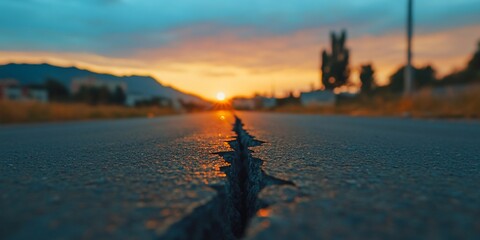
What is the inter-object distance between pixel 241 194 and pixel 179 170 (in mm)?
242

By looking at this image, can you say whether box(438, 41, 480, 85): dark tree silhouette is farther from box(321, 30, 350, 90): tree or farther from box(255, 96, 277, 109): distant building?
box(255, 96, 277, 109): distant building

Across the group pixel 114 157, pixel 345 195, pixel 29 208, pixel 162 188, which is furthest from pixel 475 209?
pixel 114 157

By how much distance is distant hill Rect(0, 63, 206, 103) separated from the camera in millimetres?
105006

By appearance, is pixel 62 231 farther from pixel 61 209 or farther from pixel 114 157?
pixel 114 157

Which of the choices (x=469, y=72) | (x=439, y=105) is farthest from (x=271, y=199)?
(x=469, y=72)

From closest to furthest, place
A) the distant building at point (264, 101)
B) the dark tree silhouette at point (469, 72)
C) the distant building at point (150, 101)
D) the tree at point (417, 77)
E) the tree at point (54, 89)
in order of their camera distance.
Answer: the dark tree silhouette at point (469, 72) → the tree at point (417, 77) → the tree at point (54, 89) → the distant building at point (150, 101) → the distant building at point (264, 101)

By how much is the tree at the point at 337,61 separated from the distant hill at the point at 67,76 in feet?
180

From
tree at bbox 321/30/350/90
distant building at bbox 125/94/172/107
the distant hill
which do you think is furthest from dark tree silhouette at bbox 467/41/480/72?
the distant hill

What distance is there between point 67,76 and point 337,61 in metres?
119

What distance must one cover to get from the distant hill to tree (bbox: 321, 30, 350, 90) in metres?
55.0

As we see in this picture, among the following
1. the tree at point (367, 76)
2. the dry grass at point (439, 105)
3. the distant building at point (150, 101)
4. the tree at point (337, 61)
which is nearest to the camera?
the dry grass at point (439, 105)

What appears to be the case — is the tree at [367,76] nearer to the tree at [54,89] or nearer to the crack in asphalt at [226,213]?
the tree at [54,89]

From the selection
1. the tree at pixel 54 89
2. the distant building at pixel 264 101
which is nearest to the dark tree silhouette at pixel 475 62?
the distant building at pixel 264 101

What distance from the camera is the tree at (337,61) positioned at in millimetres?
38812
